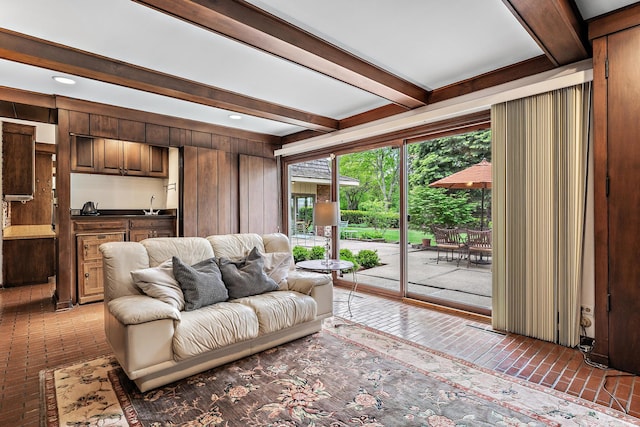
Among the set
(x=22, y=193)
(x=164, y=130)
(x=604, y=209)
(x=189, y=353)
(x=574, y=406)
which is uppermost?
(x=164, y=130)

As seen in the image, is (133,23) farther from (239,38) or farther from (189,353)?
(189,353)

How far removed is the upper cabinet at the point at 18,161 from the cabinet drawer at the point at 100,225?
2103mm

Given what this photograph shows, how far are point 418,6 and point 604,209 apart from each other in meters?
2.11

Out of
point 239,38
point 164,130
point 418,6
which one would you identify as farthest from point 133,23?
point 164,130

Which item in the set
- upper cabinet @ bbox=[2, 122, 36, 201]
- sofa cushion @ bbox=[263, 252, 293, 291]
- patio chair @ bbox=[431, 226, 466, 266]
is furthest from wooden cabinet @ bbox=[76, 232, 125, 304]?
patio chair @ bbox=[431, 226, 466, 266]

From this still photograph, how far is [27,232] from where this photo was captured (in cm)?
571

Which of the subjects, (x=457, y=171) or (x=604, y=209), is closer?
(x=604, y=209)

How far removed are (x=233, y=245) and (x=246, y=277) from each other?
499mm

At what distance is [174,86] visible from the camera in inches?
140

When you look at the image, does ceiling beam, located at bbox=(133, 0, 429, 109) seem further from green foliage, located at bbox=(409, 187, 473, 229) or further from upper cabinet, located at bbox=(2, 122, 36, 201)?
upper cabinet, located at bbox=(2, 122, 36, 201)

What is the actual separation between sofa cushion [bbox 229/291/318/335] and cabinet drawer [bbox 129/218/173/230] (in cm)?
280

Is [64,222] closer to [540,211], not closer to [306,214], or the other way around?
[306,214]

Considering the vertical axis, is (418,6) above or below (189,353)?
above

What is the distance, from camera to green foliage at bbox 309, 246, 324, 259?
607cm
